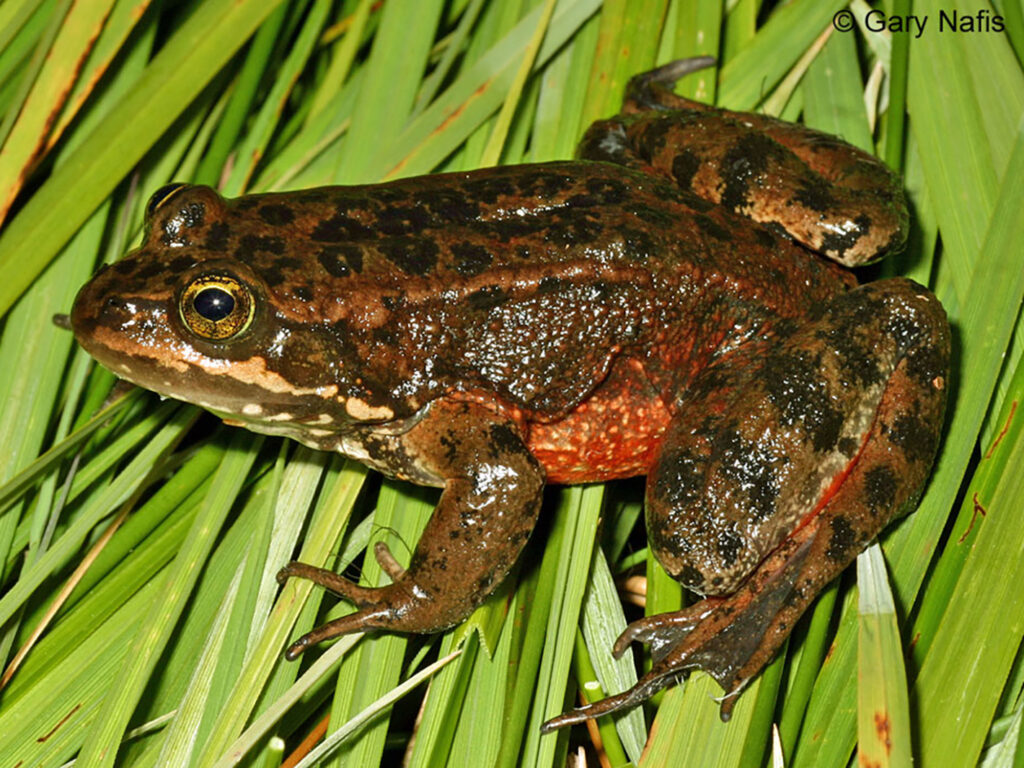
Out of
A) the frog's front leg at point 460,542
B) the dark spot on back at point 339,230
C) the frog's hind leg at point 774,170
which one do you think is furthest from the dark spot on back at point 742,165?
the dark spot on back at point 339,230

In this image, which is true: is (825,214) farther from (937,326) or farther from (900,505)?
(900,505)

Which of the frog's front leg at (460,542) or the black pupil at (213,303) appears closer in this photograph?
the black pupil at (213,303)

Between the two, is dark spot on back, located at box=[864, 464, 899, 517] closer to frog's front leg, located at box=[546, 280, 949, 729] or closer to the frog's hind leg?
frog's front leg, located at box=[546, 280, 949, 729]

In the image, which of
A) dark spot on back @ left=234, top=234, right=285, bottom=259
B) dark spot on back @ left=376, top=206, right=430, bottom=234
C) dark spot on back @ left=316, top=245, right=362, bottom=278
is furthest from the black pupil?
dark spot on back @ left=376, top=206, right=430, bottom=234

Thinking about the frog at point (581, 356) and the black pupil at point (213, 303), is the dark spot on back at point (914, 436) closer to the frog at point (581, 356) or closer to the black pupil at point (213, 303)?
the frog at point (581, 356)

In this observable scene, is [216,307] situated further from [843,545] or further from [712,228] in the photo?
[843,545]

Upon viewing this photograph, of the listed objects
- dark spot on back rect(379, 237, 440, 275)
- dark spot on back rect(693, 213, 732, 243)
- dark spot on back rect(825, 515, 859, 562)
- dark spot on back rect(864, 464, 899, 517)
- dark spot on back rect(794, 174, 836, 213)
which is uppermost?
dark spot on back rect(794, 174, 836, 213)

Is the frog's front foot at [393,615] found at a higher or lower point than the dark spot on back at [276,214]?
lower

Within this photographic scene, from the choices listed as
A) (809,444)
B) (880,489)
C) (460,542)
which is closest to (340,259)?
(460,542)
